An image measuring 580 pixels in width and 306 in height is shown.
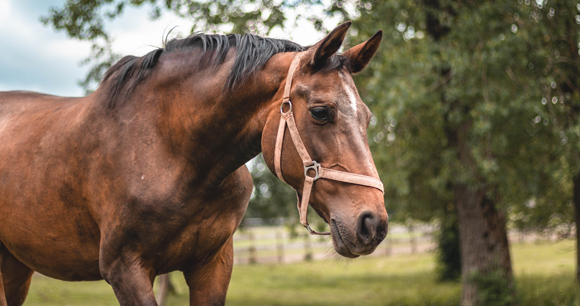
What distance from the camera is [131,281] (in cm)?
278

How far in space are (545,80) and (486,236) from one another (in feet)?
11.5

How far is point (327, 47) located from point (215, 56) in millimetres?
734

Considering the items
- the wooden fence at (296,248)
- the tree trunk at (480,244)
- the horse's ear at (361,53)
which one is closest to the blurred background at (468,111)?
the tree trunk at (480,244)

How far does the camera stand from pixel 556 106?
7934 mm

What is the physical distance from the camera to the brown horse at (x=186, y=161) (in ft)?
8.11

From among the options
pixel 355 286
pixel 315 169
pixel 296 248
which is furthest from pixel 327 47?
pixel 296 248

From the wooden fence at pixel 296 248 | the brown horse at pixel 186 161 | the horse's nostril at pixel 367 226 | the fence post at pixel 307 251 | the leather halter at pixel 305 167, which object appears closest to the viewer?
the horse's nostril at pixel 367 226

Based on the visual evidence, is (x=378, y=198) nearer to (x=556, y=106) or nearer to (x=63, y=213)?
(x=63, y=213)

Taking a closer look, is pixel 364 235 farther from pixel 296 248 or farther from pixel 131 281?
pixel 296 248

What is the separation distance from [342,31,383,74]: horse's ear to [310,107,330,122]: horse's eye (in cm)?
39

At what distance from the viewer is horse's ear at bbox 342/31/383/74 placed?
2.73 meters

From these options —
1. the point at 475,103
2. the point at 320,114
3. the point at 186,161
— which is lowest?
the point at 186,161

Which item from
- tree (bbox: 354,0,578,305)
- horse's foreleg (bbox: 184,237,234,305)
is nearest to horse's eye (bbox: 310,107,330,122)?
horse's foreleg (bbox: 184,237,234,305)

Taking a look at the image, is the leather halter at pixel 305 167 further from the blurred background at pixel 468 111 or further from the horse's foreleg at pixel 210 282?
the blurred background at pixel 468 111
